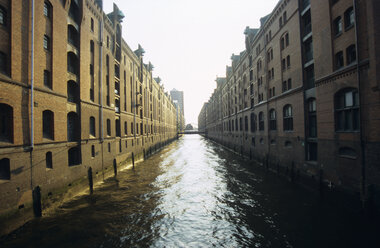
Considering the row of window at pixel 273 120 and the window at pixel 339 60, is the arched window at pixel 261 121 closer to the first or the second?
the row of window at pixel 273 120

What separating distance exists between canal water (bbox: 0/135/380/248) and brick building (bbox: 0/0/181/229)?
86.0 inches

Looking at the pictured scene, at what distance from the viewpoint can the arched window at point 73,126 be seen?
1452cm

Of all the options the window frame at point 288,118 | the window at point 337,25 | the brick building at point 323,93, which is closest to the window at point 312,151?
the brick building at point 323,93

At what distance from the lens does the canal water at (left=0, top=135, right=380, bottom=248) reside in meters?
8.19

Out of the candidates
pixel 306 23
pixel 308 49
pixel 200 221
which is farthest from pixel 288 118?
pixel 200 221

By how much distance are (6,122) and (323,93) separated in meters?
18.2

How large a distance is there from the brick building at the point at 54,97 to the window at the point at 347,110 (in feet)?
57.0

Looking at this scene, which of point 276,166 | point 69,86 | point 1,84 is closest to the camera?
point 1,84

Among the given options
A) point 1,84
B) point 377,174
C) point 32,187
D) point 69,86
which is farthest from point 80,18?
point 377,174

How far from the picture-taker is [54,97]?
1202cm

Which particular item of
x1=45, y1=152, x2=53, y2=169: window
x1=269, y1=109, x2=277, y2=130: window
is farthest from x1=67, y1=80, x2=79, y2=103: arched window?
x1=269, y1=109, x2=277, y2=130: window

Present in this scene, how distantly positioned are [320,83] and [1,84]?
18.0 metres

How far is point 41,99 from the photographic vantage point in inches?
428

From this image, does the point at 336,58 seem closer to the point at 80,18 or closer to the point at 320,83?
the point at 320,83
